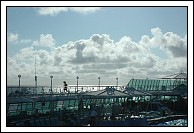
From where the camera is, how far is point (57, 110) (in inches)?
770

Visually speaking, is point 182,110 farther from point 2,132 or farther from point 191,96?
point 2,132

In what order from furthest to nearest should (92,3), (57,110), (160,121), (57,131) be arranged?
(57,110) → (160,121) → (92,3) → (57,131)

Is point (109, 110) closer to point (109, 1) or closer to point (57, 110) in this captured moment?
point (57, 110)

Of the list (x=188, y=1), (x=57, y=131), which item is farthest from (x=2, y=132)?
(x=188, y=1)

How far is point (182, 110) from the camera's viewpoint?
23891 millimetres

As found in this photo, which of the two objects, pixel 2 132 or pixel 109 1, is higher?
pixel 109 1

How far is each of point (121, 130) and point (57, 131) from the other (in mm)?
1630

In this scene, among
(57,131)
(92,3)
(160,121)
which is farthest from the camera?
(160,121)

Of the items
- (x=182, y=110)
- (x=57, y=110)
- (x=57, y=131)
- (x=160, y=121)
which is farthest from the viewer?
(x=182, y=110)

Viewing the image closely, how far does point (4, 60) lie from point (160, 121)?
1181 centimetres

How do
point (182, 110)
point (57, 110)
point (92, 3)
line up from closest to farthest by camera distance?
point (92, 3) → point (57, 110) → point (182, 110)

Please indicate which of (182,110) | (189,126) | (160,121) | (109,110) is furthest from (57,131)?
(182,110)

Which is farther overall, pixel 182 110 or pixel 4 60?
pixel 182 110

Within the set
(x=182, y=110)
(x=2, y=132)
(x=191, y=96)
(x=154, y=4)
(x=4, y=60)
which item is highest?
(x=154, y=4)
